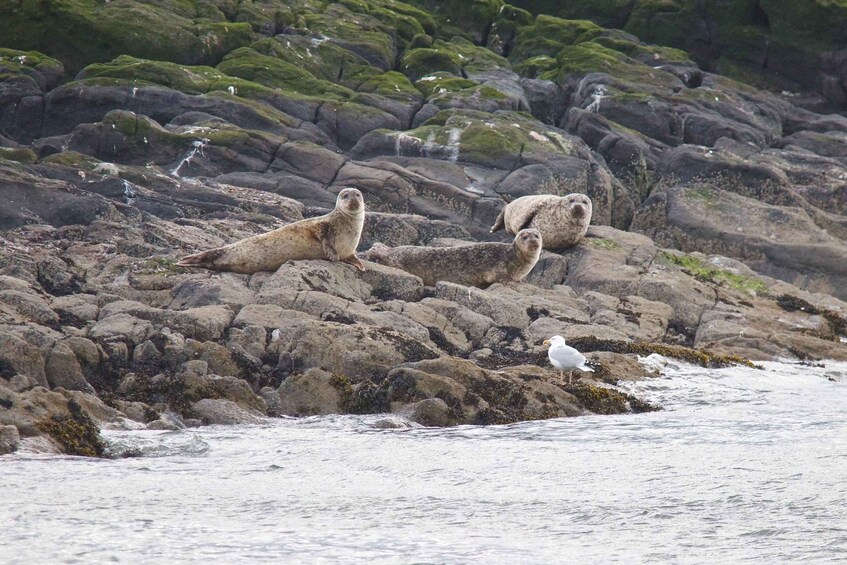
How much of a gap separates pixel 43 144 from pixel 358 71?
11661 millimetres

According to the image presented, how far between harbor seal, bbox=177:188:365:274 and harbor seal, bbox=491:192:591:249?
4.33 metres

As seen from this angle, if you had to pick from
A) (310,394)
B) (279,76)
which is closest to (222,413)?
(310,394)

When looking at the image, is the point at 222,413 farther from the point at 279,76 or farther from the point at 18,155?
the point at 279,76

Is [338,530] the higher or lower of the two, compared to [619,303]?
higher

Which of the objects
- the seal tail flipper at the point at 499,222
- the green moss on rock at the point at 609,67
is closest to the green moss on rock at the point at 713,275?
the seal tail flipper at the point at 499,222

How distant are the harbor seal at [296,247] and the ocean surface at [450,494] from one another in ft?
16.3

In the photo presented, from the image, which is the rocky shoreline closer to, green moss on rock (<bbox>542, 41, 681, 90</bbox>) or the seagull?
green moss on rock (<bbox>542, 41, 681, 90</bbox>)

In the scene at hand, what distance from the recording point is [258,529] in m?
6.39

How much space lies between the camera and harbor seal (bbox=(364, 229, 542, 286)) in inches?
637

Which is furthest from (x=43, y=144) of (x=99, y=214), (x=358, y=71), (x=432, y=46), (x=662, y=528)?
(x=662, y=528)

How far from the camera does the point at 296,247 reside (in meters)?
15.1

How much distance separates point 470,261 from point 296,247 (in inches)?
106

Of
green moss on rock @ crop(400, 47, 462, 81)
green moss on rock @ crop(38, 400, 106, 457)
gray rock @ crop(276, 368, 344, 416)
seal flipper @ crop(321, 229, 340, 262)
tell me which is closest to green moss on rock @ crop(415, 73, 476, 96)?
green moss on rock @ crop(400, 47, 462, 81)

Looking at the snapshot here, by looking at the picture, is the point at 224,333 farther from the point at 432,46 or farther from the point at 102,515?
the point at 432,46
